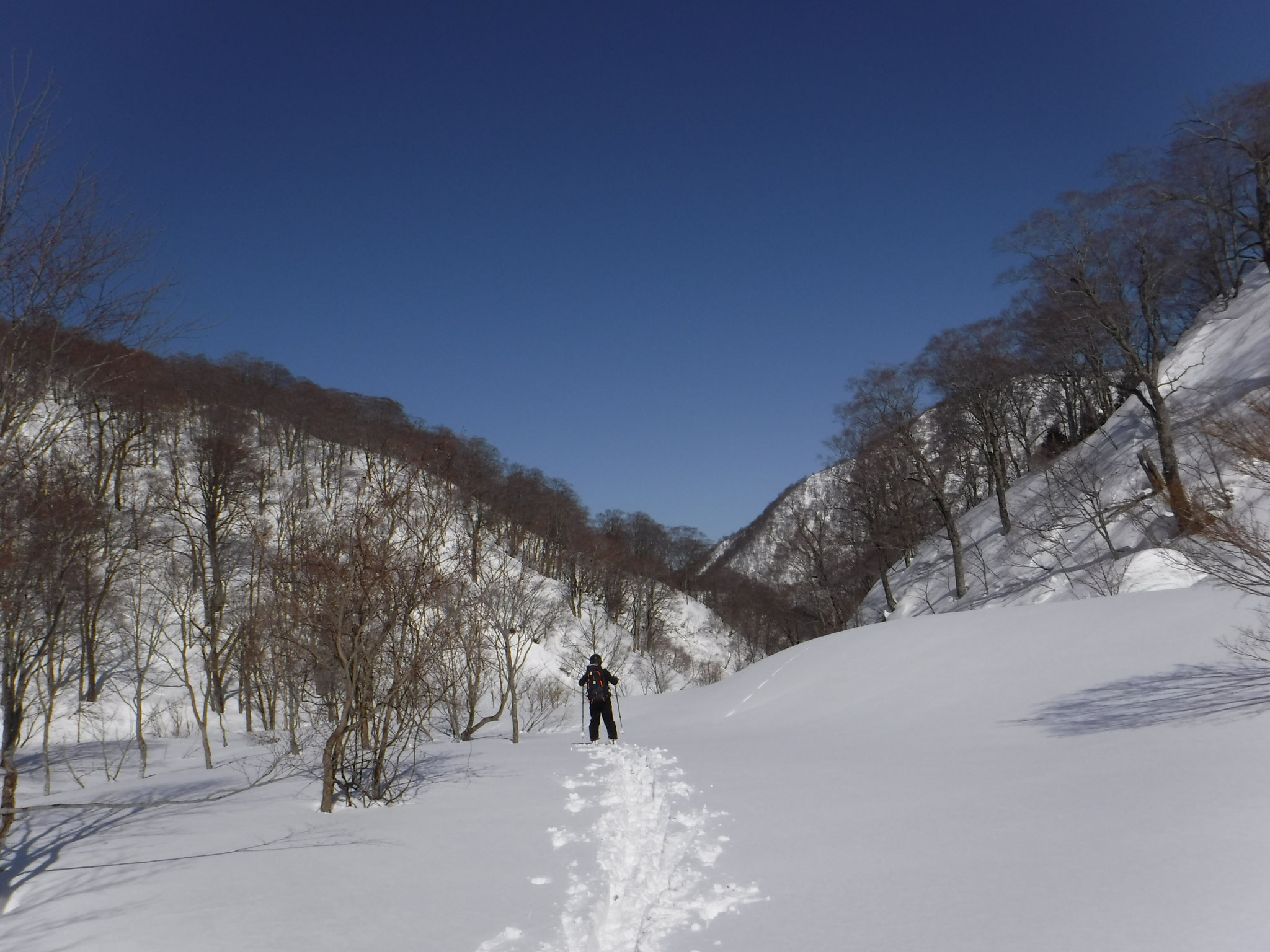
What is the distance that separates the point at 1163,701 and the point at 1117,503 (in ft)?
53.3

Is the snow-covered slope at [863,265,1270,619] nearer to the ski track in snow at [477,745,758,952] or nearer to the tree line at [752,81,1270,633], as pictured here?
the tree line at [752,81,1270,633]

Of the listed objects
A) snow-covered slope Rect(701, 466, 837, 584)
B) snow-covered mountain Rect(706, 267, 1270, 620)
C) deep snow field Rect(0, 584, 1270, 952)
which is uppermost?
snow-covered slope Rect(701, 466, 837, 584)

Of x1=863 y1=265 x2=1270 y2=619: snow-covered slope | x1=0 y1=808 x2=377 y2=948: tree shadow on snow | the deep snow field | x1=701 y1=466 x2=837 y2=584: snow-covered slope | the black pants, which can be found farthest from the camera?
x1=701 y1=466 x2=837 y2=584: snow-covered slope

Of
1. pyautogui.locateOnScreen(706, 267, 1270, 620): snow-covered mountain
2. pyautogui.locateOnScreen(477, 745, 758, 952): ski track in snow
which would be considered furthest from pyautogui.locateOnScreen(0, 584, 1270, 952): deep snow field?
pyautogui.locateOnScreen(706, 267, 1270, 620): snow-covered mountain

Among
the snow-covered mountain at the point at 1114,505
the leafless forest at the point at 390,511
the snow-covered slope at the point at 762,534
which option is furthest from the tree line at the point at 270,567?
the snow-covered slope at the point at 762,534

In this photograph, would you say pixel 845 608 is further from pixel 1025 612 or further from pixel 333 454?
pixel 333 454

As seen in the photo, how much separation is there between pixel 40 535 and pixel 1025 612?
57.0 feet

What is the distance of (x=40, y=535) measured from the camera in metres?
8.80

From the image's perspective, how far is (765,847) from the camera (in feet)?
19.2

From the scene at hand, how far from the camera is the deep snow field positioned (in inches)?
163

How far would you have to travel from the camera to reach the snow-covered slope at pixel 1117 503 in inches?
786

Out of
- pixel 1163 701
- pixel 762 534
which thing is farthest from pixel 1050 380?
pixel 762 534

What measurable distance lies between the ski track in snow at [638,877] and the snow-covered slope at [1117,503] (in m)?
14.9

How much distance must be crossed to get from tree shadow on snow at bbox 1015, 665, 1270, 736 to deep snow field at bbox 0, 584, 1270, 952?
1.9 inches
